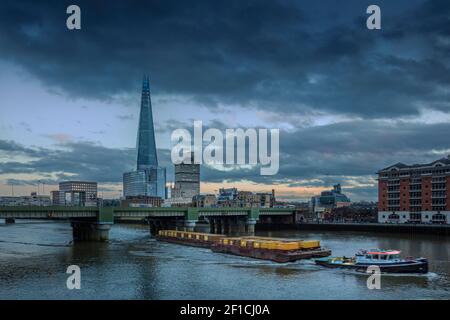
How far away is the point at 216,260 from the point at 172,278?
19690 millimetres

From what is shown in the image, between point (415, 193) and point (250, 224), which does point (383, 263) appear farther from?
point (415, 193)

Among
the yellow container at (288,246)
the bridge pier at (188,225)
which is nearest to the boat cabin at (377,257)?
the yellow container at (288,246)

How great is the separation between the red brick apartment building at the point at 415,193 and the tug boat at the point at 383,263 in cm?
9544

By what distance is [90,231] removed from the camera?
112312 millimetres

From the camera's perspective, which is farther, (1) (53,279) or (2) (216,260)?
(2) (216,260)

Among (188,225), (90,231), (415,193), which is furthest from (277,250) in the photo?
(415,193)

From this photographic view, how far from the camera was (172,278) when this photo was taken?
5812cm

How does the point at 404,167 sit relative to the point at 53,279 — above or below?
above

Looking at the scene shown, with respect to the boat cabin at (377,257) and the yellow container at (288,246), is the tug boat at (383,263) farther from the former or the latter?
the yellow container at (288,246)

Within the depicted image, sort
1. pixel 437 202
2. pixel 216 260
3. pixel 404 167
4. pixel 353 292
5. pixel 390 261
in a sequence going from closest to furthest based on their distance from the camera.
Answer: pixel 353 292
pixel 390 261
pixel 216 260
pixel 437 202
pixel 404 167

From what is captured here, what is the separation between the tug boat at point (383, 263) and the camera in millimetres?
61000
